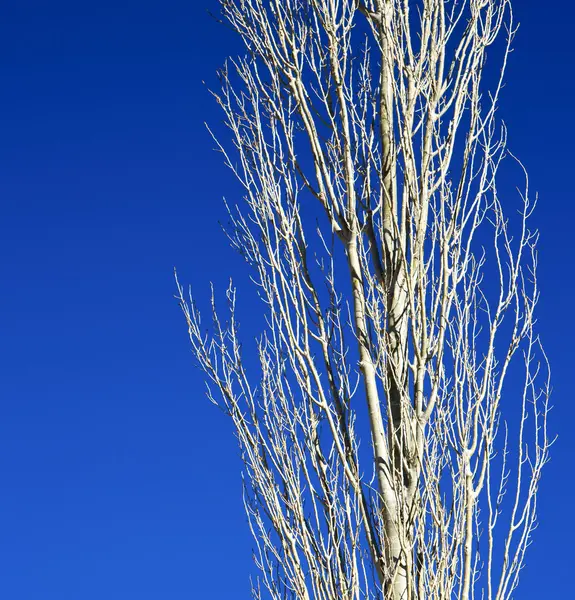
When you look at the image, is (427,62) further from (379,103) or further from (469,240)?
(469,240)

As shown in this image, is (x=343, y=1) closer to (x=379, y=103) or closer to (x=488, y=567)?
(x=379, y=103)

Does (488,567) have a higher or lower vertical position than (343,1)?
lower

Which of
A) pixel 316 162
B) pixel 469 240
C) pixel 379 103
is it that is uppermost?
pixel 379 103

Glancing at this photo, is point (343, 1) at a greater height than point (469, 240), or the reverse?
point (343, 1)

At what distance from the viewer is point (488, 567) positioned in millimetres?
3328

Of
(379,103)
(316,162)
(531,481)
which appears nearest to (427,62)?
(379,103)

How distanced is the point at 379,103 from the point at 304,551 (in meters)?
1.94

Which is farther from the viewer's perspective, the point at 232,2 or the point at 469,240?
the point at 232,2

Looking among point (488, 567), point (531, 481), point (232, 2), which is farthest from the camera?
point (232, 2)

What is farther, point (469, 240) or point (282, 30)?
point (282, 30)

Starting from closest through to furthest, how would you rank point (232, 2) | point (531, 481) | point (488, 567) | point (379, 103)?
point (488, 567)
point (531, 481)
point (379, 103)
point (232, 2)

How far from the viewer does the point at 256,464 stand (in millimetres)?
3627

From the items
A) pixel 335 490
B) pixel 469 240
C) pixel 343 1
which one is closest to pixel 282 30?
pixel 343 1

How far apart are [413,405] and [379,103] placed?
A: 1365 millimetres
